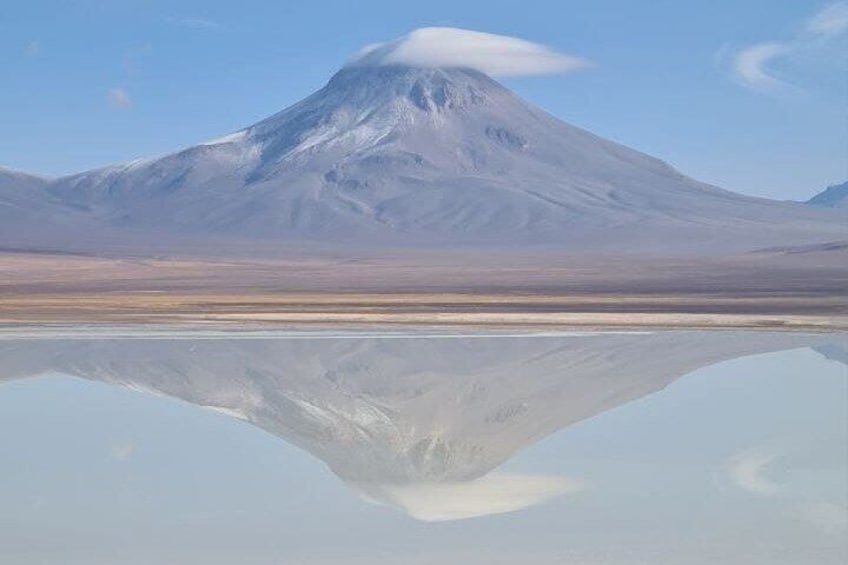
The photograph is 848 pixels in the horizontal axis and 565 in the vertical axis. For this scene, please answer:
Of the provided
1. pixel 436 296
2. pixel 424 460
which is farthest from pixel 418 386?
pixel 436 296

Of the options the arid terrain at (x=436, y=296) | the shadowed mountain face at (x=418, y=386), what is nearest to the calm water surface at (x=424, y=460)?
the shadowed mountain face at (x=418, y=386)

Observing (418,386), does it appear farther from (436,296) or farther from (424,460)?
(436,296)

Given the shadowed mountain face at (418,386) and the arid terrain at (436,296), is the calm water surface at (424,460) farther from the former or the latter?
the arid terrain at (436,296)

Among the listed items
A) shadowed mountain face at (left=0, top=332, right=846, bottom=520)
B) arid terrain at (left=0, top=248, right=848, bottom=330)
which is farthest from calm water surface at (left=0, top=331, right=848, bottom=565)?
arid terrain at (left=0, top=248, right=848, bottom=330)

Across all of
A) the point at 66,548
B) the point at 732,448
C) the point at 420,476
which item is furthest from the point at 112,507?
the point at 732,448

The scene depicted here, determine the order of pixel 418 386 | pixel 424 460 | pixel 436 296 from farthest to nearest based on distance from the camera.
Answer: pixel 436 296
pixel 418 386
pixel 424 460

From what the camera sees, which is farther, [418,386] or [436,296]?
[436,296]
